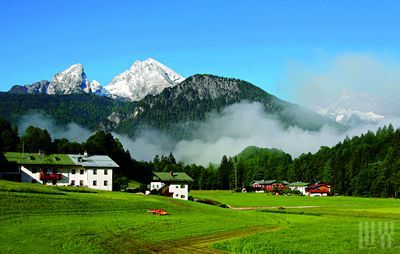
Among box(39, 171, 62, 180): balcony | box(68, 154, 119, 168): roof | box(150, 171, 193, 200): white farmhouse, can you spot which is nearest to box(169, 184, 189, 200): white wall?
box(150, 171, 193, 200): white farmhouse

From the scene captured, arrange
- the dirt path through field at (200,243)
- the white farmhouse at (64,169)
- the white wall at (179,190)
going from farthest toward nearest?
the white wall at (179,190)
the white farmhouse at (64,169)
the dirt path through field at (200,243)

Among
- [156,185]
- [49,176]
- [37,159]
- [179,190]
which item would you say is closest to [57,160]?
[37,159]

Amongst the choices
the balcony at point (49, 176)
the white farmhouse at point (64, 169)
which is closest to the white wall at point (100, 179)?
the white farmhouse at point (64, 169)

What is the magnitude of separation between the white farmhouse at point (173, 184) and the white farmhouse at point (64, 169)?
66.0 feet

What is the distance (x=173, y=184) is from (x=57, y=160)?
3553 cm

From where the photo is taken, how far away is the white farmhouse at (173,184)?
130 metres

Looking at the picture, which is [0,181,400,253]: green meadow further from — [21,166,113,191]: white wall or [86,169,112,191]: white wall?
[86,169,112,191]: white wall

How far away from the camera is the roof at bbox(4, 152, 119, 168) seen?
353ft

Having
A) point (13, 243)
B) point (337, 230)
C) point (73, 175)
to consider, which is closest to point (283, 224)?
point (337, 230)

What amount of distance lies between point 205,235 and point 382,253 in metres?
16.9

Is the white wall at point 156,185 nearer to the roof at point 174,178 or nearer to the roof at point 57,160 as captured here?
the roof at point 174,178

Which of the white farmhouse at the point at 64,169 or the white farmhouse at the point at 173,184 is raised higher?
the white farmhouse at the point at 64,169

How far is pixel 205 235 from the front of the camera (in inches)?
1951

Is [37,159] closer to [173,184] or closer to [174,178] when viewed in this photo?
[173,184]
